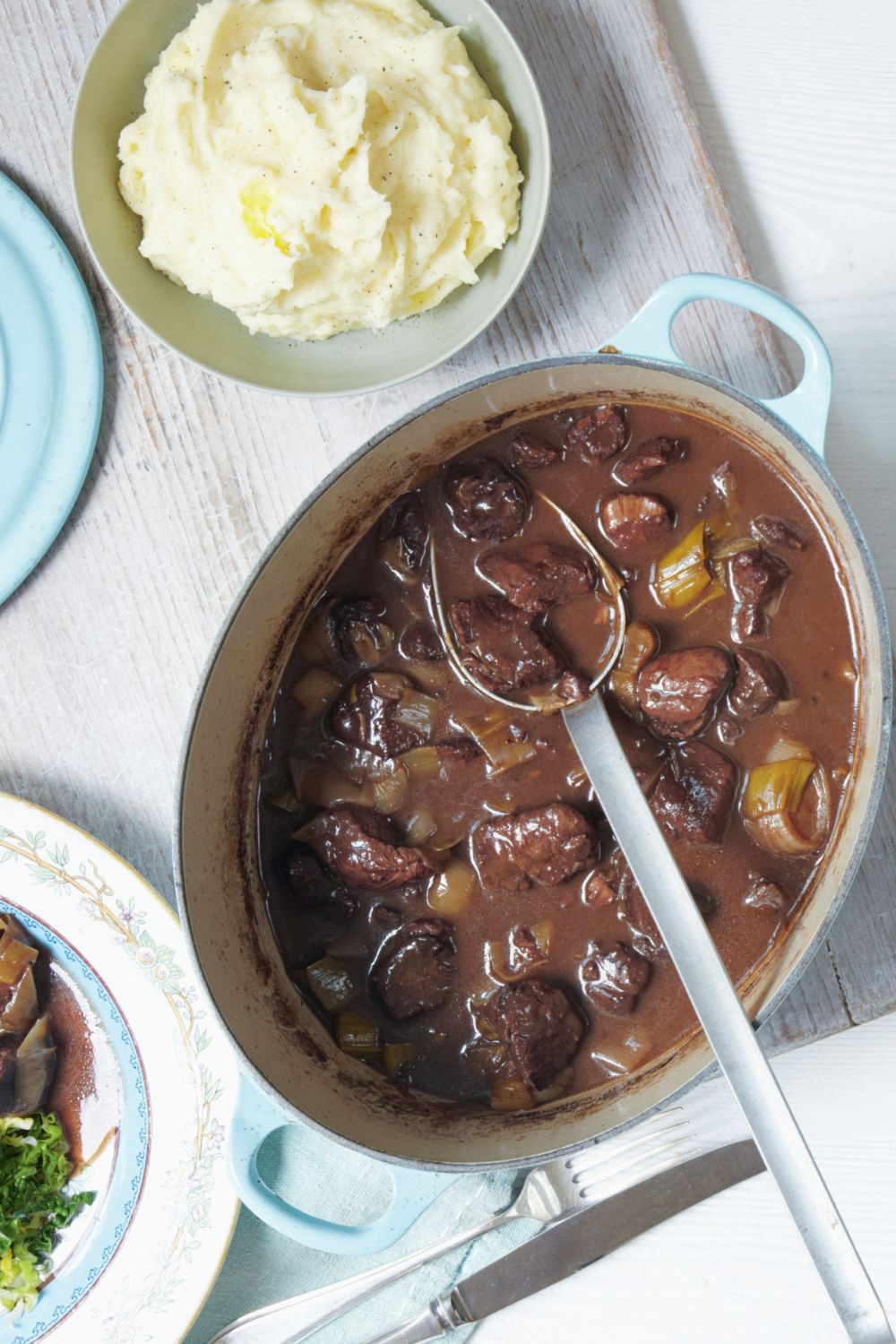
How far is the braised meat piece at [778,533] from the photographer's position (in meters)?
2.62

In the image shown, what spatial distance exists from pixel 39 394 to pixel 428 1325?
2.69 metres

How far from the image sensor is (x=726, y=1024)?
7.81ft

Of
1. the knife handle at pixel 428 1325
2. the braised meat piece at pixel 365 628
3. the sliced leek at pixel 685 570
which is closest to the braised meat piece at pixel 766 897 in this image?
the sliced leek at pixel 685 570

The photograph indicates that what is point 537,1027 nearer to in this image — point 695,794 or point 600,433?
point 695,794

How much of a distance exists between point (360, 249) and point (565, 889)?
62.6 inches

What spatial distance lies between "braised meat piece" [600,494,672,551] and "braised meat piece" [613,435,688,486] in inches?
1.9

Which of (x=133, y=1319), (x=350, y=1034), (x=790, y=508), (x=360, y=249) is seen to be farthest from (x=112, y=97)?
(x=133, y=1319)

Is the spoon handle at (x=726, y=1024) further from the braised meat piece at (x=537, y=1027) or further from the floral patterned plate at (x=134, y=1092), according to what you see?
the floral patterned plate at (x=134, y=1092)

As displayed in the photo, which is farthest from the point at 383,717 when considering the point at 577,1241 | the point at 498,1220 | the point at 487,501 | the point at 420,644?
the point at 577,1241

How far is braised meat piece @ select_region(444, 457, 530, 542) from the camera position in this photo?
8.55 feet

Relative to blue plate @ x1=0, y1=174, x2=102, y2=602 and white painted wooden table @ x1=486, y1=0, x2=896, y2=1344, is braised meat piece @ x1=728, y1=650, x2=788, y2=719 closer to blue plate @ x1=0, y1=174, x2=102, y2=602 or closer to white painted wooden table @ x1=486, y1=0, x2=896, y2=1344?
white painted wooden table @ x1=486, y1=0, x2=896, y2=1344

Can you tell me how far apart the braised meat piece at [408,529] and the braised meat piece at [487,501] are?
8 cm

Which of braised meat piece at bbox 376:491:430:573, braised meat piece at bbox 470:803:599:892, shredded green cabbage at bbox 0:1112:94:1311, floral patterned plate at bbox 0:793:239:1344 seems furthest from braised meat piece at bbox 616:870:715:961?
shredded green cabbage at bbox 0:1112:94:1311

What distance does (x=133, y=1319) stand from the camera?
9.67 ft
